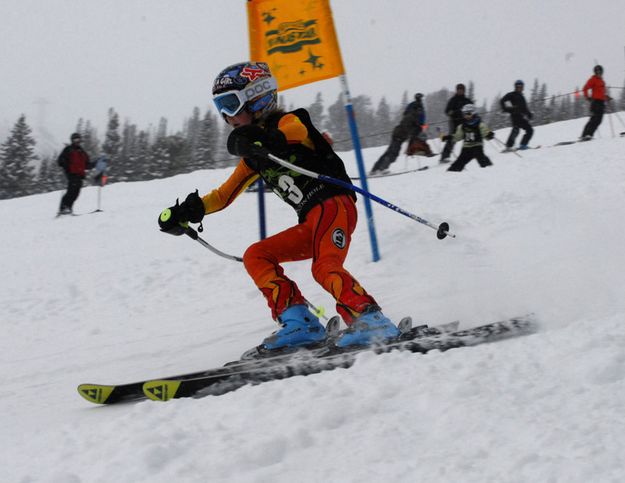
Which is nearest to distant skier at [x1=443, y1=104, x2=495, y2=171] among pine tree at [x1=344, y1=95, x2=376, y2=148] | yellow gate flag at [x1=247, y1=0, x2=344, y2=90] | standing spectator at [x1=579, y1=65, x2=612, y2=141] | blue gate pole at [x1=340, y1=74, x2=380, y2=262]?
standing spectator at [x1=579, y1=65, x2=612, y2=141]

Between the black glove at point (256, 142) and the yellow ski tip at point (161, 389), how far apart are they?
1.50 m

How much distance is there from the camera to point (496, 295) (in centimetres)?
511

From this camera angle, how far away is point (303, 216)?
429 cm

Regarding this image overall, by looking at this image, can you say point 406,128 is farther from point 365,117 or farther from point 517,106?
point 365,117

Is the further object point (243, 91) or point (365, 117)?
point (365, 117)

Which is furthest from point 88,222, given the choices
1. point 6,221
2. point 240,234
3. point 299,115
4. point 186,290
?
point 299,115

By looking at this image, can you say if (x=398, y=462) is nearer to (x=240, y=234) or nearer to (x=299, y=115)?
(x=299, y=115)

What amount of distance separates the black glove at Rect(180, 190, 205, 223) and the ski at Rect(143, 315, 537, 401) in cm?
137

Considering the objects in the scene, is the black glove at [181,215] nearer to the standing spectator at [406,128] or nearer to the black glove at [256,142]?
the black glove at [256,142]

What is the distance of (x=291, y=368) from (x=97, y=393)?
1.17m

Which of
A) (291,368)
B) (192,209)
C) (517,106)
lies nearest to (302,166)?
(192,209)

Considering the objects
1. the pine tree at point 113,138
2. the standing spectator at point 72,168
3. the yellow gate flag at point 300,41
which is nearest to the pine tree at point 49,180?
the pine tree at point 113,138

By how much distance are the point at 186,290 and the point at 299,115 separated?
348 cm

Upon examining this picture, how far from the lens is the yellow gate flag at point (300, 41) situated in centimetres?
691
